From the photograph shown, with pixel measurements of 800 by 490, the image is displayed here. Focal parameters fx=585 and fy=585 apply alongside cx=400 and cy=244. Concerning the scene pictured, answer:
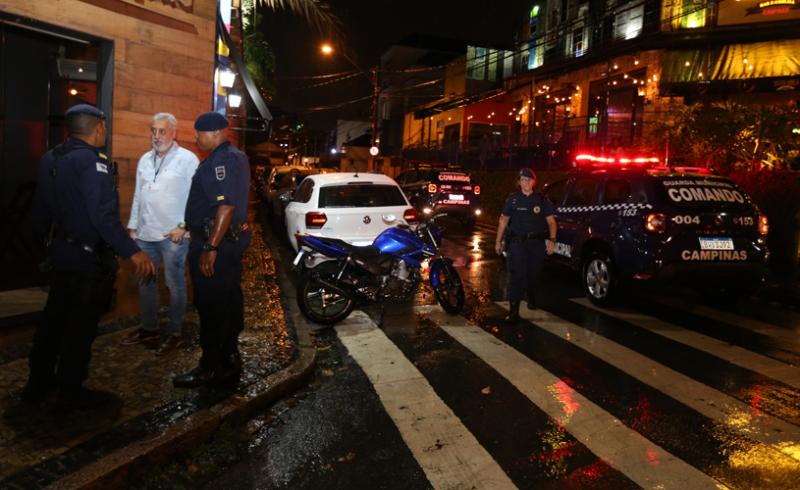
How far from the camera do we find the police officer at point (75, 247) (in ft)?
12.6

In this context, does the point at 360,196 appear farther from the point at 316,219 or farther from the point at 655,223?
the point at 655,223

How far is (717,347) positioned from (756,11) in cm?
1486

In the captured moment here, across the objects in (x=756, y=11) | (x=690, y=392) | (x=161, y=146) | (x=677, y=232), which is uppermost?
(x=756, y=11)

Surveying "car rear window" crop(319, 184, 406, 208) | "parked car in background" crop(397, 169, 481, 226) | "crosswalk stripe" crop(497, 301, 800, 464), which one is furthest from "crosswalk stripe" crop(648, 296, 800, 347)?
"parked car in background" crop(397, 169, 481, 226)

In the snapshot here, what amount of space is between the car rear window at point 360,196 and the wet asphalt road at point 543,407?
2.08 meters

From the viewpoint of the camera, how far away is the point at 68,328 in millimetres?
3887

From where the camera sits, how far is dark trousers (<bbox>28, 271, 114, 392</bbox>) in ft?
12.7

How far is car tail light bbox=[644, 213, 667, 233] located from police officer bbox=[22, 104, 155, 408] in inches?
229

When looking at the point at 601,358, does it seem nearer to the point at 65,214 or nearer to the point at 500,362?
the point at 500,362

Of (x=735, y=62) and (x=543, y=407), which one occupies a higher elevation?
(x=735, y=62)

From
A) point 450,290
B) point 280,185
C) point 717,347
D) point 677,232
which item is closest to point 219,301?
point 450,290

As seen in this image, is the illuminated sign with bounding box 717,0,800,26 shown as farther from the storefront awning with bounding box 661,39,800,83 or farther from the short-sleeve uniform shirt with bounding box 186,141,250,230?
the short-sleeve uniform shirt with bounding box 186,141,250,230

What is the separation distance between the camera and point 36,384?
13.1ft

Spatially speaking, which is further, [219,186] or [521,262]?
[521,262]
